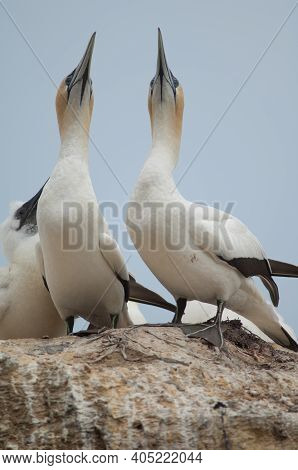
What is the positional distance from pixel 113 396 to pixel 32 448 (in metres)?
0.55

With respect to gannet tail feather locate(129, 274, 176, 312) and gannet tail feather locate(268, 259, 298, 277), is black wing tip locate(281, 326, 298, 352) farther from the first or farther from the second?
gannet tail feather locate(129, 274, 176, 312)

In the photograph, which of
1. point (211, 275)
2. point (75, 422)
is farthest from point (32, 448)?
point (211, 275)

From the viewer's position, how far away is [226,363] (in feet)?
18.6

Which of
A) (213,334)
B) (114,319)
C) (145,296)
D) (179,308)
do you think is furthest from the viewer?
(145,296)

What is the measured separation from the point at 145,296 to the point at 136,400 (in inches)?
98.5

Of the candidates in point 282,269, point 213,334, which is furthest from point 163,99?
point 213,334

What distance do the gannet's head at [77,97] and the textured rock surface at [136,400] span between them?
2339mm

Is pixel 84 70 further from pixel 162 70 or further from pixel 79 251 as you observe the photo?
pixel 79 251

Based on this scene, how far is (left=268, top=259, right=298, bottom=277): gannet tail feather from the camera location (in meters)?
7.00

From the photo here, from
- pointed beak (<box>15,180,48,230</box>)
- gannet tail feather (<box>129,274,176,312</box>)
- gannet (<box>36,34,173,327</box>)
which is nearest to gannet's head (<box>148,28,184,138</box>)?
gannet (<box>36,34,173,327</box>)

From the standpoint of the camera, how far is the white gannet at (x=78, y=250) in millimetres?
6453

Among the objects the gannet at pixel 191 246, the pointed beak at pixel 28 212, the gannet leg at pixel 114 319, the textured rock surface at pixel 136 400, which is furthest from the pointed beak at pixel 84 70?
the textured rock surface at pixel 136 400

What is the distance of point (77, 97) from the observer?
7363 millimetres

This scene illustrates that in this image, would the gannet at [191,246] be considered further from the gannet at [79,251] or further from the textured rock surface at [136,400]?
the textured rock surface at [136,400]
